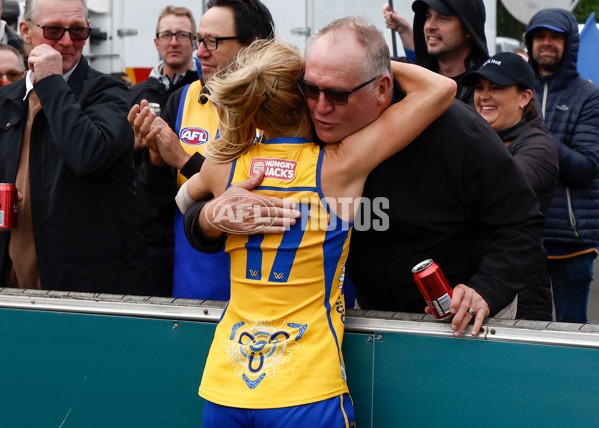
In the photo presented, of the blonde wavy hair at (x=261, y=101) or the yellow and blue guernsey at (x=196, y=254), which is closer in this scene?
the blonde wavy hair at (x=261, y=101)

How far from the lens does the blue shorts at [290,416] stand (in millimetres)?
2271

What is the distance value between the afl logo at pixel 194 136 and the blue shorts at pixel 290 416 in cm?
125

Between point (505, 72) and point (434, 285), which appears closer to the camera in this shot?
point (434, 285)

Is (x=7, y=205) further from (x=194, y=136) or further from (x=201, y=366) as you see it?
(x=201, y=366)

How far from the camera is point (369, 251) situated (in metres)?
2.73

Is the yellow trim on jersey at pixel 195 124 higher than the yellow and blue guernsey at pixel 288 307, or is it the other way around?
the yellow trim on jersey at pixel 195 124

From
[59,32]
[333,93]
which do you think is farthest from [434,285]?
[59,32]

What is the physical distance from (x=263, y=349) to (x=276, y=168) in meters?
0.53

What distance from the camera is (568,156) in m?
4.37

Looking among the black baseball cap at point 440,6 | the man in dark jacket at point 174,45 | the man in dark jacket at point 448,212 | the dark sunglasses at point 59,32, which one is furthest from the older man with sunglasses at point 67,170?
the man in dark jacket at point 174,45

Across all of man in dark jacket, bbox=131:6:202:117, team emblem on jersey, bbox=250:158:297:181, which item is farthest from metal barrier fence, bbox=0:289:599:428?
man in dark jacket, bbox=131:6:202:117

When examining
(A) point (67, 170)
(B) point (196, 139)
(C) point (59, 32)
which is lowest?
(A) point (67, 170)

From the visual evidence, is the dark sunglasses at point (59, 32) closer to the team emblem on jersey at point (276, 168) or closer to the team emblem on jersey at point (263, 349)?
the team emblem on jersey at point (276, 168)

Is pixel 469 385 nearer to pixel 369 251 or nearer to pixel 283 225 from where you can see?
pixel 369 251
